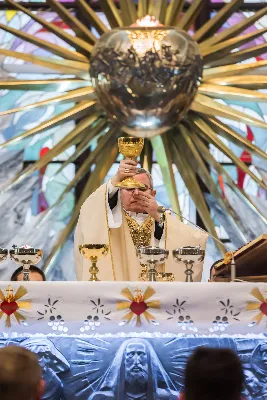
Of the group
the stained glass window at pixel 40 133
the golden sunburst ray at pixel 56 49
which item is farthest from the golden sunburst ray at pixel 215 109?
the stained glass window at pixel 40 133

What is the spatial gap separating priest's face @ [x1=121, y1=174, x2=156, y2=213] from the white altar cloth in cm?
126

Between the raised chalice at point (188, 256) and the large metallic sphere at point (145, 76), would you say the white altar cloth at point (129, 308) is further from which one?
the large metallic sphere at point (145, 76)

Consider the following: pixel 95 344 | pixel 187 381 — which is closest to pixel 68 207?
pixel 95 344

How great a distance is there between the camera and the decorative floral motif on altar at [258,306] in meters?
4.21

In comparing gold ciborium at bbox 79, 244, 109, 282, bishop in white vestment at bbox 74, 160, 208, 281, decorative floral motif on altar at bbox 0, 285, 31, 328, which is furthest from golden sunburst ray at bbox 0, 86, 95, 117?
decorative floral motif on altar at bbox 0, 285, 31, 328

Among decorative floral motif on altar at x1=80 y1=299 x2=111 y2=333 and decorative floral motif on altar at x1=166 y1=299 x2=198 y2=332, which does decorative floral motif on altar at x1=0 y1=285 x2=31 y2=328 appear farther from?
decorative floral motif on altar at x1=166 y1=299 x2=198 y2=332

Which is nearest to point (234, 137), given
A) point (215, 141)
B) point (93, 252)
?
point (215, 141)

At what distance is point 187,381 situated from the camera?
2730mm

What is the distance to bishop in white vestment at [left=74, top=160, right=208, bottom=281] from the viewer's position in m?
5.50

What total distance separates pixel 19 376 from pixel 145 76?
311 centimetres

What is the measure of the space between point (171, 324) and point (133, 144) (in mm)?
1434

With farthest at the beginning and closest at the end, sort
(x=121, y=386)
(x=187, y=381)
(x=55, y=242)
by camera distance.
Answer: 1. (x=55, y=242)
2. (x=121, y=386)
3. (x=187, y=381)

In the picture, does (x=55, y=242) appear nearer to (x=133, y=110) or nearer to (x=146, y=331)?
(x=133, y=110)

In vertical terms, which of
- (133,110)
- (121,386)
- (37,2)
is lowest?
(121,386)
